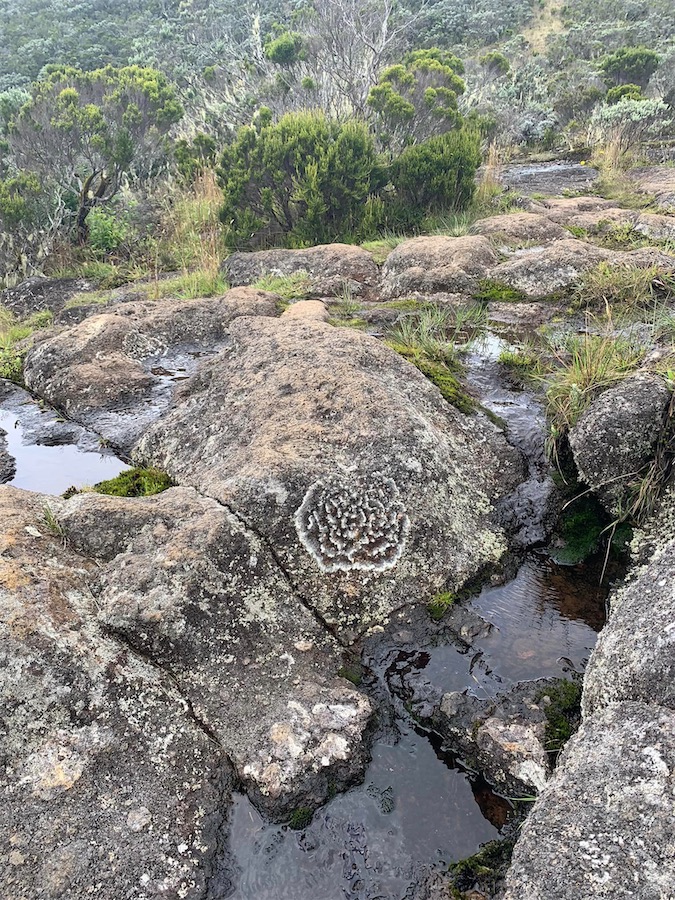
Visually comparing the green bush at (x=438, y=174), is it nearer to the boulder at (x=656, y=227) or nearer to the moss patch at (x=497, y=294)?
the boulder at (x=656, y=227)

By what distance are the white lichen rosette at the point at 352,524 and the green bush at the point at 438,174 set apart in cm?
738

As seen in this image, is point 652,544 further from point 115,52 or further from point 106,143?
point 115,52

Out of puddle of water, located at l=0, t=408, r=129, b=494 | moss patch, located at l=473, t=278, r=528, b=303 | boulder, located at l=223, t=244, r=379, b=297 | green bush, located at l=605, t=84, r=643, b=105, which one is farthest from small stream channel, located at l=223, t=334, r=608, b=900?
green bush, located at l=605, t=84, r=643, b=105

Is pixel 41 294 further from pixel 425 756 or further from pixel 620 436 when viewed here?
pixel 425 756

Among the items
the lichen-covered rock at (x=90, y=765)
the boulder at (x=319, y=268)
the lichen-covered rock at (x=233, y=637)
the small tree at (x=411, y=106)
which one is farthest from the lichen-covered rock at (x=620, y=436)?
the small tree at (x=411, y=106)

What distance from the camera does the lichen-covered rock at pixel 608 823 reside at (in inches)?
57.9

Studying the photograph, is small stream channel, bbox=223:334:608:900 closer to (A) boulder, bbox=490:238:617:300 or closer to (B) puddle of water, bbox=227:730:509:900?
(B) puddle of water, bbox=227:730:509:900

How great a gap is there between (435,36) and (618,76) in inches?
759

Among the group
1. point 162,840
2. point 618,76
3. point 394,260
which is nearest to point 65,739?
point 162,840

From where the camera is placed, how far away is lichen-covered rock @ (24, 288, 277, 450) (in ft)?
14.9

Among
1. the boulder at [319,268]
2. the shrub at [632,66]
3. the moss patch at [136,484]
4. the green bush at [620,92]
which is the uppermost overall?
the shrub at [632,66]

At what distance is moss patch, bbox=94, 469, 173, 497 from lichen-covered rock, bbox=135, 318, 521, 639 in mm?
97

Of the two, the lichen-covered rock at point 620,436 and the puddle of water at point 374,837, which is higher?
the lichen-covered rock at point 620,436

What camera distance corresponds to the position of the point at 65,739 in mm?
2027
